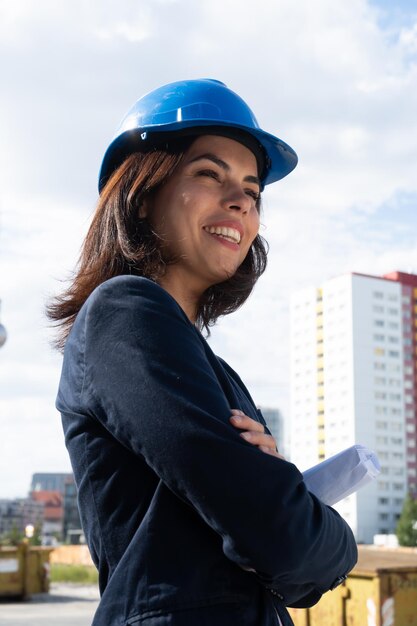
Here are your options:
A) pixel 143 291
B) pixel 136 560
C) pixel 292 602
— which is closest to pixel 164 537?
pixel 136 560

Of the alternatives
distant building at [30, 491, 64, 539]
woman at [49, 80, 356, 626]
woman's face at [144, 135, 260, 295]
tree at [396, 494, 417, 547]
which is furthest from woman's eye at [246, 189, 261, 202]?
distant building at [30, 491, 64, 539]

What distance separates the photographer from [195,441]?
1394mm

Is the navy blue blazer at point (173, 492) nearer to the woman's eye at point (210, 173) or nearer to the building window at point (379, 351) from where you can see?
the woman's eye at point (210, 173)

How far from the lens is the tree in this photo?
88.7 meters

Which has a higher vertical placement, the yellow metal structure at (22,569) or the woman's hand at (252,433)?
the woman's hand at (252,433)

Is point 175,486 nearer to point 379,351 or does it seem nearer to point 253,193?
point 253,193

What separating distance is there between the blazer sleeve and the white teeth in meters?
0.41

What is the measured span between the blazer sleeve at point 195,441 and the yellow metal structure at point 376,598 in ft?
21.3

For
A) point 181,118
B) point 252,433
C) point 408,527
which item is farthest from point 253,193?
point 408,527

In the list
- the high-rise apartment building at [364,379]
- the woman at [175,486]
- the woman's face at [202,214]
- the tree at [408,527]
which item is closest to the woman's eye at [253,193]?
the woman's face at [202,214]

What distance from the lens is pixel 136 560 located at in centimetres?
141

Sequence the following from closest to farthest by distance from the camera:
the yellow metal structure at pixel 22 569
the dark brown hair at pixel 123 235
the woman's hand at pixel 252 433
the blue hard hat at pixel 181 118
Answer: the woman's hand at pixel 252 433, the dark brown hair at pixel 123 235, the blue hard hat at pixel 181 118, the yellow metal structure at pixel 22 569

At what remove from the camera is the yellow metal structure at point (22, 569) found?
17.7 metres

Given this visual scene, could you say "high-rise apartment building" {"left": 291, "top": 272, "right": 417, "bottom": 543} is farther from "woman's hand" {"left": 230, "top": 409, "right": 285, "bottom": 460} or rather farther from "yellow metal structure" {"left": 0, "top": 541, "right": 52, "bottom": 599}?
"woman's hand" {"left": 230, "top": 409, "right": 285, "bottom": 460}
